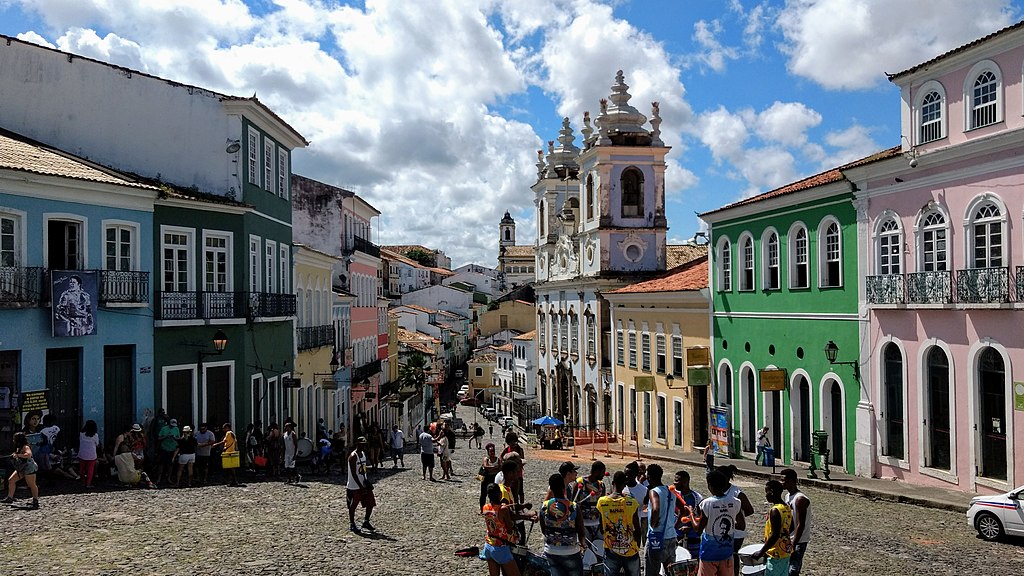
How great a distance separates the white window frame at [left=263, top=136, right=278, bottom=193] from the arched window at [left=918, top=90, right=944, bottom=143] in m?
16.5

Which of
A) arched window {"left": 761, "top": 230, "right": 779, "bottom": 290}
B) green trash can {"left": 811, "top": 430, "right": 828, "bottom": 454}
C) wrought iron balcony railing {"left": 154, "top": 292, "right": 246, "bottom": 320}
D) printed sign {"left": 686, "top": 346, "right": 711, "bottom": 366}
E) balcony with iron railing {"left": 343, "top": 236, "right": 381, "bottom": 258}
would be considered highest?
balcony with iron railing {"left": 343, "top": 236, "right": 381, "bottom": 258}

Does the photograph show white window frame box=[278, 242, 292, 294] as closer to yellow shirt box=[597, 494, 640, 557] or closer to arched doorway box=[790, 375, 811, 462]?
arched doorway box=[790, 375, 811, 462]

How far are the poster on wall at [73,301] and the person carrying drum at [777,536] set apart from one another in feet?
47.1

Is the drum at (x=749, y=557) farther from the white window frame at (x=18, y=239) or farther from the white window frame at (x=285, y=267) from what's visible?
the white window frame at (x=285, y=267)

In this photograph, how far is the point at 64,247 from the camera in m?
19.3

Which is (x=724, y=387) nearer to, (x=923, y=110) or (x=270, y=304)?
(x=923, y=110)

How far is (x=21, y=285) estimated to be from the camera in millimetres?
17719

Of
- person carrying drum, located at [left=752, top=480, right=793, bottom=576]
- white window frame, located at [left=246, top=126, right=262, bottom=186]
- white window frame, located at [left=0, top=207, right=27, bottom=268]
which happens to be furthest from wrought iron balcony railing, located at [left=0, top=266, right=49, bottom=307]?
person carrying drum, located at [left=752, top=480, right=793, bottom=576]

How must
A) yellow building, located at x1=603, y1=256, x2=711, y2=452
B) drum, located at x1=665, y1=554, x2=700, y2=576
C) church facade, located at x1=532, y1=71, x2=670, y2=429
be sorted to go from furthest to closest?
church facade, located at x1=532, y1=71, x2=670, y2=429 → yellow building, located at x1=603, y1=256, x2=711, y2=452 → drum, located at x1=665, y1=554, x2=700, y2=576

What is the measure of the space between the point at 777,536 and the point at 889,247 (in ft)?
48.9

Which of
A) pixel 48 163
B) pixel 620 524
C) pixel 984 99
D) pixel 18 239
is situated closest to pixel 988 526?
pixel 620 524

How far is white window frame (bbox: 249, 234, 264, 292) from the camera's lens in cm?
2441

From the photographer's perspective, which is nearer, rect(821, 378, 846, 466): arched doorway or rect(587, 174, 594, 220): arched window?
rect(821, 378, 846, 466): arched doorway

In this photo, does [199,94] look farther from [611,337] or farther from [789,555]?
[611,337]
